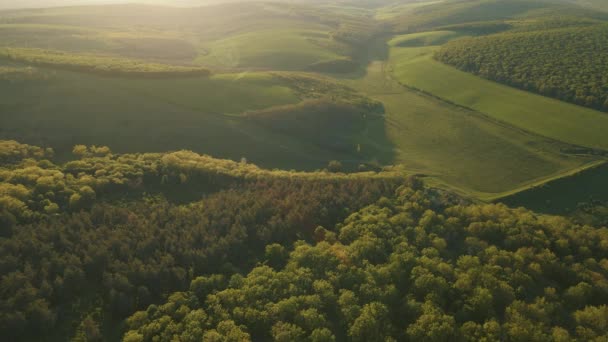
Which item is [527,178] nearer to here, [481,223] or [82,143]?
[481,223]

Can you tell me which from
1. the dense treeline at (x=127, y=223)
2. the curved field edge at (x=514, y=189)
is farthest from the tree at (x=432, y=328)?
the curved field edge at (x=514, y=189)

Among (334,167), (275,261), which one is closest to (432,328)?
(275,261)

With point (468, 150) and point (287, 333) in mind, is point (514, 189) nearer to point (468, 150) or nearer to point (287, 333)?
point (468, 150)

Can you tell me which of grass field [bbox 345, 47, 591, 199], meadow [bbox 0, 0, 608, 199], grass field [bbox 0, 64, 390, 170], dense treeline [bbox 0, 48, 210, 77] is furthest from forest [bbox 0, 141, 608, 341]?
dense treeline [bbox 0, 48, 210, 77]

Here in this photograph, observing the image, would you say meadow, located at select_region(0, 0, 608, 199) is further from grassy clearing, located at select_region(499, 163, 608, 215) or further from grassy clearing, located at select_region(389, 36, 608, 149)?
grassy clearing, located at select_region(499, 163, 608, 215)

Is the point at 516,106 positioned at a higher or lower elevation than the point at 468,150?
higher

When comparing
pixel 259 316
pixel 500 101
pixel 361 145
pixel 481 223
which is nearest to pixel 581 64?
pixel 500 101
